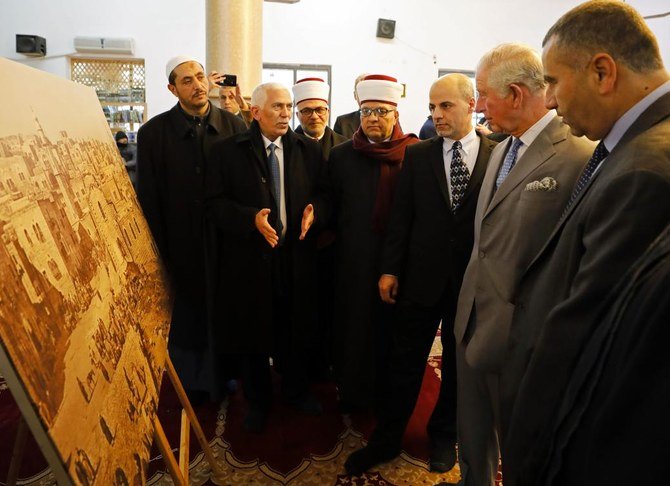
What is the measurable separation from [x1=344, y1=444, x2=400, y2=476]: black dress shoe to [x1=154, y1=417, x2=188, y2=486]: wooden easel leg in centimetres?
95

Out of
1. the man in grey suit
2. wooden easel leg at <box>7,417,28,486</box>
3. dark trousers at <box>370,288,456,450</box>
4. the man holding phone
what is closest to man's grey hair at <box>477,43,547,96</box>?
the man in grey suit

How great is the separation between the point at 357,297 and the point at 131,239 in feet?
3.64

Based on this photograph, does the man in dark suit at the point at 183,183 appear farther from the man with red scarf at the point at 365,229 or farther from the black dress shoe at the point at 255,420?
the man with red scarf at the point at 365,229

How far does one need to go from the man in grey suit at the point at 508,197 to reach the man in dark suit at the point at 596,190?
0.25m

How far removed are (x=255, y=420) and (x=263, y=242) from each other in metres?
0.89

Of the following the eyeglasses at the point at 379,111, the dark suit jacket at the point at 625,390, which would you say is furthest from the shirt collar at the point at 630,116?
the eyeglasses at the point at 379,111

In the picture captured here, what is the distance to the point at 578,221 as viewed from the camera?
38.2 inches

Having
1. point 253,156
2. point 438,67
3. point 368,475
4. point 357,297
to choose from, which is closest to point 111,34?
point 438,67

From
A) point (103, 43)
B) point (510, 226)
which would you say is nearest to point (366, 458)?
point (510, 226)

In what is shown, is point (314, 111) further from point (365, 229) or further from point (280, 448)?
point (280, 448)

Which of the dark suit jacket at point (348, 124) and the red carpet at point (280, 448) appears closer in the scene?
the red carpet at point (280, 448)

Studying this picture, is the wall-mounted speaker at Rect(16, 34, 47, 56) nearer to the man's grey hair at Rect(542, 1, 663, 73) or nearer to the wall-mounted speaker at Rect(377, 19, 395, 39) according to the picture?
the wall-mounted speaker at Rect(377, 19, 395, 39)

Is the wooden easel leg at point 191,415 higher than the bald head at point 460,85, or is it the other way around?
the bald head at point 460,85

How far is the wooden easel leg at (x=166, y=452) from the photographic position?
119 cm
